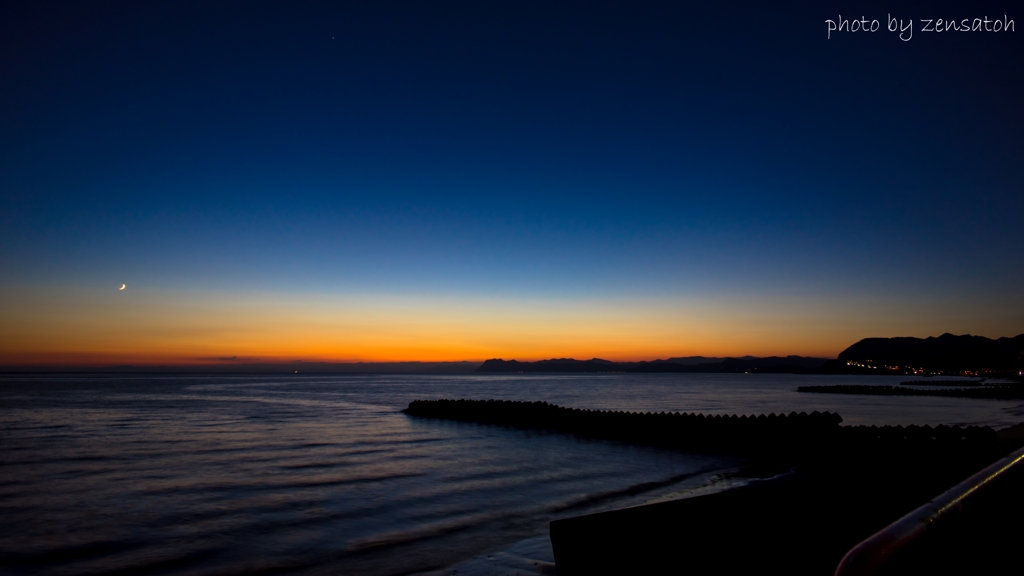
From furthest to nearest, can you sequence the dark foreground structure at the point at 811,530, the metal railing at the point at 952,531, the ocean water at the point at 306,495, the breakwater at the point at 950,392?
the breakwater at the point at 950,392, the ocean water at the point at 306,495, the dark foreground structure at the point at 811,530, the metal railing at the point at 952,531

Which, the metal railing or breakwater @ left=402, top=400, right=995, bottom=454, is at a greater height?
the metal railing

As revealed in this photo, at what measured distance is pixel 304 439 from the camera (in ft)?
82.1

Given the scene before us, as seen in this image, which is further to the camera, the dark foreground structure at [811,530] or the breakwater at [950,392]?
the breakwater at [950,392]

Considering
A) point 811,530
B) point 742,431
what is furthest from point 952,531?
point 742,431

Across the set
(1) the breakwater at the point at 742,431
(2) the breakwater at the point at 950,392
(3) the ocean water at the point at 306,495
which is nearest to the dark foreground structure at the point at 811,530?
(3) the ocean water at the point at 306,495

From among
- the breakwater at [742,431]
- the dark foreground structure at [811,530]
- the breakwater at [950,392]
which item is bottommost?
the breakwater at [950,392]

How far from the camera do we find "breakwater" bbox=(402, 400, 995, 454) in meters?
19.6

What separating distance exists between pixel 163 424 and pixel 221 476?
18.7 meters

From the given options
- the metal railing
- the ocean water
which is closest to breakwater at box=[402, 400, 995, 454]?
the ocean water

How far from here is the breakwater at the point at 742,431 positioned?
19609 mm

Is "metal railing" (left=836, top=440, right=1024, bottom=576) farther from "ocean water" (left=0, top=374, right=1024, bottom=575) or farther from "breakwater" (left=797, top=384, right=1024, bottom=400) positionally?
"breakwater" (left=797, top=384, right=1024, bottom=400)

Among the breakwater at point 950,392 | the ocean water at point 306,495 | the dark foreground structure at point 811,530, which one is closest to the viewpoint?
the dark foreground structure at point 811,530

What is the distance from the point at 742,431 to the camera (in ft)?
75.8

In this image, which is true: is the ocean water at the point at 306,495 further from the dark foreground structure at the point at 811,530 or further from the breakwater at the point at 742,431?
the dark foreground structure at the point at 811,530
